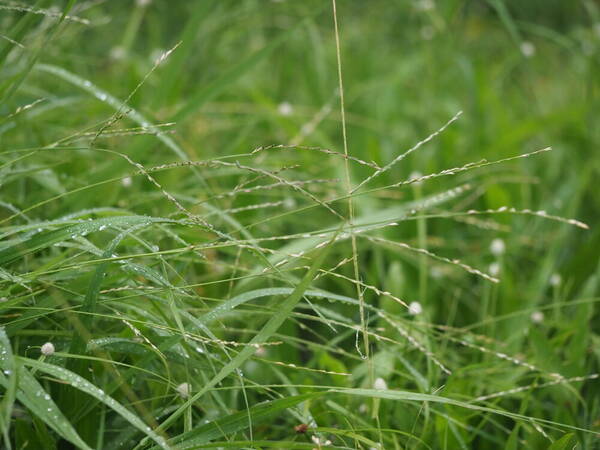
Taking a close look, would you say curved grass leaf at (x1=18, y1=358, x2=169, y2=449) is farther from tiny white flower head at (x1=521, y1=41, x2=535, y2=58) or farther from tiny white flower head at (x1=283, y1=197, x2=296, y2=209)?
tiny white flower head at (x1=521, y1=41, x2=535, y2=58)

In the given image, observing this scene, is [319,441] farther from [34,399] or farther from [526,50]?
[526,50]

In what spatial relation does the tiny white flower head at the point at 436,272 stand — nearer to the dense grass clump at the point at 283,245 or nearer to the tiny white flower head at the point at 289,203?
the dense grass clump at the point at 283,245

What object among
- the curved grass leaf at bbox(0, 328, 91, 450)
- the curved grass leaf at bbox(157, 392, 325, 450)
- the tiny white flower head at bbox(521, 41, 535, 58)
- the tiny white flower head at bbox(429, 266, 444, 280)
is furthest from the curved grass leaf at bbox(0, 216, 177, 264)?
the tiny white flower head at bbox(521, 41, 535, 58)

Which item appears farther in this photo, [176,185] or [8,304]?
[176,185]

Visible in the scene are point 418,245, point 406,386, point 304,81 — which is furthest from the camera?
point 304,81

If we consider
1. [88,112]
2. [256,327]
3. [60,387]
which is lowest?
[256,327]

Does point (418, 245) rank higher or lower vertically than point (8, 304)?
lower

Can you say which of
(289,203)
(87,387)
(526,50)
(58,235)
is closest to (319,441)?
(87,387)

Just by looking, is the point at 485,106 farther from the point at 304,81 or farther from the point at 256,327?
the point at 256,327

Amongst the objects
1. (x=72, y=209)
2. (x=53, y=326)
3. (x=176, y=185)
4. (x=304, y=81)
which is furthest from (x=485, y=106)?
(x=53, y=326)
